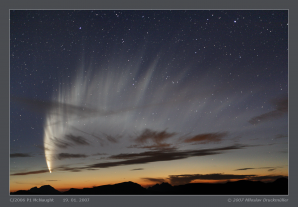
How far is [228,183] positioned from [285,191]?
4.72 meters

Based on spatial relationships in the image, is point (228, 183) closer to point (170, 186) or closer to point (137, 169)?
point (170, 186)

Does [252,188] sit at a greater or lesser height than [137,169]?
lesser

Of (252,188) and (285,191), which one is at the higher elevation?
(285,191)

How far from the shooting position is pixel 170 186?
12.9 metres
